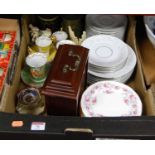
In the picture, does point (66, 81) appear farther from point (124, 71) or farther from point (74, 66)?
point (124, 71)

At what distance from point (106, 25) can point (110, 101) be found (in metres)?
0.33

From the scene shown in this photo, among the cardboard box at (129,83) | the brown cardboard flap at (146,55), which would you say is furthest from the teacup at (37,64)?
the brown cardboard flap at (146,55)

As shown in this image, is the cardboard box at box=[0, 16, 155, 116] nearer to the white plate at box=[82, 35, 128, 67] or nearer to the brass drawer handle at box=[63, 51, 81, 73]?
the white plate at box=[82, 35, 128, 67]

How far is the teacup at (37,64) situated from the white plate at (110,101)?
0.56 ft

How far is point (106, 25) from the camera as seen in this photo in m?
0.99

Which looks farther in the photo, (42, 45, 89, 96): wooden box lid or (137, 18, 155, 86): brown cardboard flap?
(137, 18, 155, 86): brown cardboard flap

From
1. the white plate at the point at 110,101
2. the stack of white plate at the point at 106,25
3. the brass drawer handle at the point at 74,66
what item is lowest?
the white plate at the point at 110,101


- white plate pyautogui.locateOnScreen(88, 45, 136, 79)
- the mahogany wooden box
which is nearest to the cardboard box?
white plate pyautogui.locateOnScreen(88, 45, 136, 79)

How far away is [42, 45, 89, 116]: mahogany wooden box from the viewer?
0.68 metres

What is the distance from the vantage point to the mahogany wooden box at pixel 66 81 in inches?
26.7

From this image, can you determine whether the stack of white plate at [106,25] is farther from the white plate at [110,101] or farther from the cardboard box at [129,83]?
the white plate at [110,101]

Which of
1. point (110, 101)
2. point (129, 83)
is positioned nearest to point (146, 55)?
point (129, 83)

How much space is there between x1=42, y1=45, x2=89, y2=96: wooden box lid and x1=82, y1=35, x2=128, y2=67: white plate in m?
0.13
